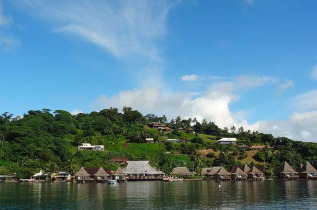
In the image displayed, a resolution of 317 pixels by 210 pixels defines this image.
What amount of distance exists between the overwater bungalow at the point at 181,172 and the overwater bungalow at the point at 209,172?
187 inches

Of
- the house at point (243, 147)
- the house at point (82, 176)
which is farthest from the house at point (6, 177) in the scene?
the house at point (243, 147)

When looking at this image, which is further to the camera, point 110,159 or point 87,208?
point 110,159

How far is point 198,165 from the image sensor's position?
358ft

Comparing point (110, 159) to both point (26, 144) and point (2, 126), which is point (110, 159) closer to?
point (26, 144)

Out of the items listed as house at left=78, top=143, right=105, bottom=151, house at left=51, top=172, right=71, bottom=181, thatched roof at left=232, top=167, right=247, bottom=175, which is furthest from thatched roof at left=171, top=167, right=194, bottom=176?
house at left=78, top=143, right=105, bottom=151

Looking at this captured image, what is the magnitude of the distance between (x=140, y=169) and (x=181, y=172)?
13.7 meters

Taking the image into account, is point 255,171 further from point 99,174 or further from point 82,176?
point 82,176

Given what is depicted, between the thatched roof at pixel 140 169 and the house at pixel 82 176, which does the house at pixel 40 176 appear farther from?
the thatched roof at pixel 140 169

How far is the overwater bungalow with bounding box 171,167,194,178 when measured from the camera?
334ft

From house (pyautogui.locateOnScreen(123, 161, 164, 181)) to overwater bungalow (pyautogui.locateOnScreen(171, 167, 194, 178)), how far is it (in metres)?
4.74

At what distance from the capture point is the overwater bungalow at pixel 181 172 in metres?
102

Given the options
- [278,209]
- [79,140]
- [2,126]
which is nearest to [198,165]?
[79,140]

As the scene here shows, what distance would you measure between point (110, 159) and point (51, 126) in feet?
132

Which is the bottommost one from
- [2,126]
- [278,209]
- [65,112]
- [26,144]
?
[278,209]
